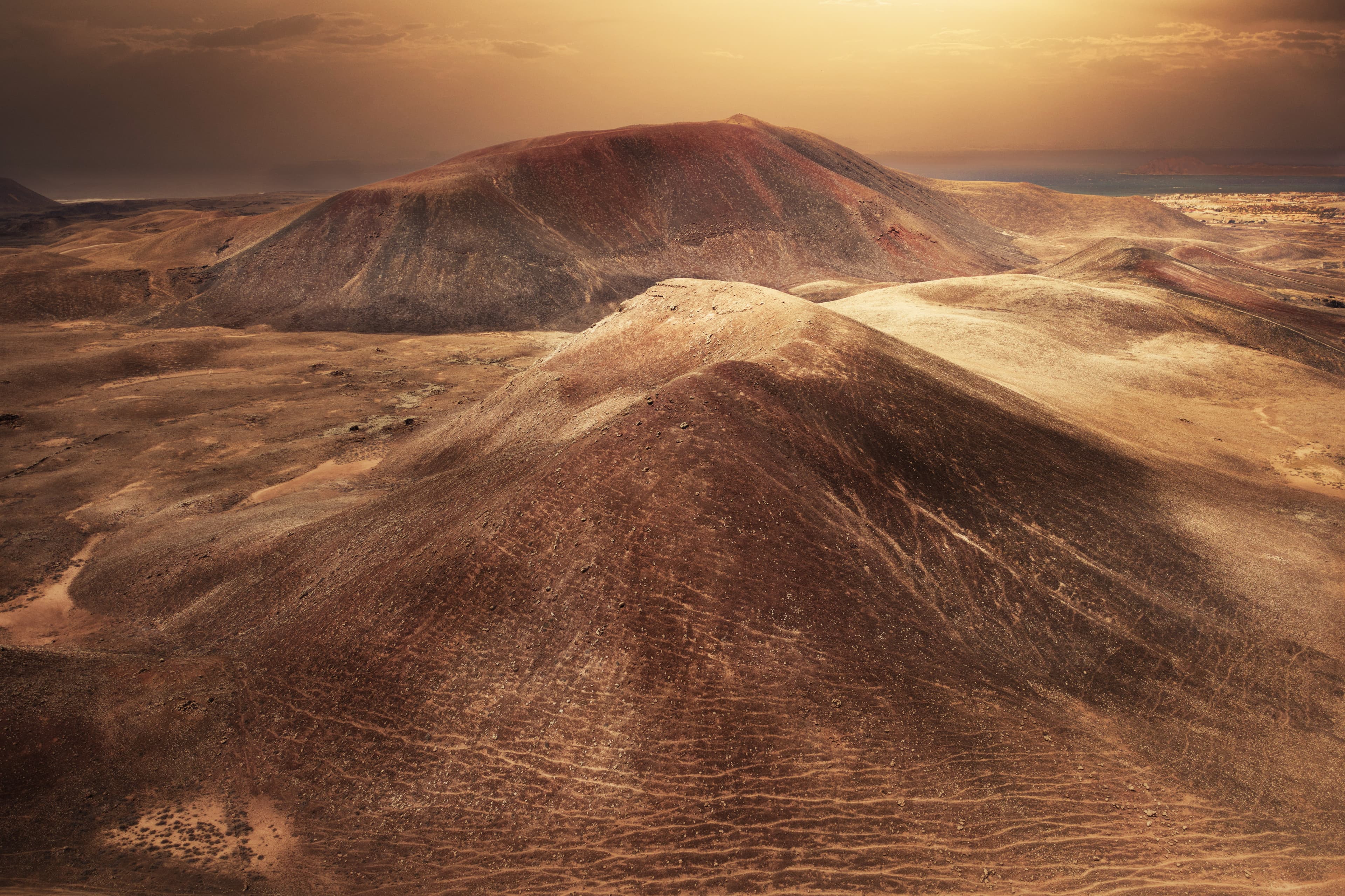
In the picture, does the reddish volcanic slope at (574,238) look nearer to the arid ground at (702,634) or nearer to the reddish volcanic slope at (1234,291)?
the reddish volcanic slope at (1234,291)

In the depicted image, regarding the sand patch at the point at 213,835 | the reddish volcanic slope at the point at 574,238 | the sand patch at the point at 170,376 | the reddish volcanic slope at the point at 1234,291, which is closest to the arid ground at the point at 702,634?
the sand patch at the point at 213,835

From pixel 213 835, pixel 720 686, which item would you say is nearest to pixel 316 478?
pixel 213 835

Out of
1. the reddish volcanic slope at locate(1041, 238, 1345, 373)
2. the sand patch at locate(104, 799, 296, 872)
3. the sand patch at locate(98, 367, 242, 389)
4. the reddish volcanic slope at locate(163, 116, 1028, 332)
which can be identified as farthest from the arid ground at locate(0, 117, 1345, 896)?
the reddish volcanic slope at locate(163, 116, 1028, 332)

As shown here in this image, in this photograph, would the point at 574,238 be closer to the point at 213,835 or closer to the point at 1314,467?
the point at 1314,467

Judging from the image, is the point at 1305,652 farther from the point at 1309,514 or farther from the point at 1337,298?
the point at 1337,298

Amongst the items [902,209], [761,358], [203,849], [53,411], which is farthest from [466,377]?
[902,209]

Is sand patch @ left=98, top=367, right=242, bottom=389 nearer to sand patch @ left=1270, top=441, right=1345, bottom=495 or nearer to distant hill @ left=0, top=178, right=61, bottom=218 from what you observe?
sand patch @ left=1270, top=441, right=1345, bottom=495
